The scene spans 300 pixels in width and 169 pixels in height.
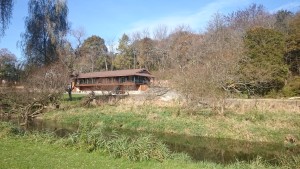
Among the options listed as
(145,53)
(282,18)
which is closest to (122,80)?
(145,53)

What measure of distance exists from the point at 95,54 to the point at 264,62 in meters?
50.1

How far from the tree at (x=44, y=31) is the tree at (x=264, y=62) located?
19996mm

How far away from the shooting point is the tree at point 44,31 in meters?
33.9

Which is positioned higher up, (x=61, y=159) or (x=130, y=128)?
(x=61, y=159)

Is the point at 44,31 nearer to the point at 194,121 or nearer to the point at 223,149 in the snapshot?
the point at 194,121

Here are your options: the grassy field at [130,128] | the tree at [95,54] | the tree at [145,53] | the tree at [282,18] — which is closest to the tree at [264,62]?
the grassy field at [130,128]

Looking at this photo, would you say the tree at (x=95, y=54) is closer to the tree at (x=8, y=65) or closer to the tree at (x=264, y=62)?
the tree at (x=8, y=65)

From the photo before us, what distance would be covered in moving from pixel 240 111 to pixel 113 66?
55340 mm

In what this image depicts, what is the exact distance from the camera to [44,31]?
34.4m

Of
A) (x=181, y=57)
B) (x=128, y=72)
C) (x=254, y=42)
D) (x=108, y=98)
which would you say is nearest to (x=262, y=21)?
(x=181, y=57)

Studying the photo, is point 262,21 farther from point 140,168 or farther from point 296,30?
point 140,168

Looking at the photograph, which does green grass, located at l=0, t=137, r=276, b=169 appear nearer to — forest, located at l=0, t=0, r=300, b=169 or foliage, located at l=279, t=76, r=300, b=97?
forest, located at l=0, t=0, r=300, b=169

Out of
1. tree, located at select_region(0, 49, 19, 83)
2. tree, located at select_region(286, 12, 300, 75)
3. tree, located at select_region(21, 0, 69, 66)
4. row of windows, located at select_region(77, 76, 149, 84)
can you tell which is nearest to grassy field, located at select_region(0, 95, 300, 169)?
tree, located at select_region(21, 0, 69, 66)

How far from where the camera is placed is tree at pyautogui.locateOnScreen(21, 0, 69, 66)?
111 ft
